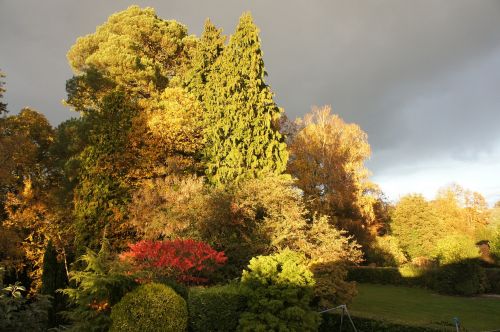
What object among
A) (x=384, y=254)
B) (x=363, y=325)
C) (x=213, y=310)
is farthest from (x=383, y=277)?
(x=213, y=310)

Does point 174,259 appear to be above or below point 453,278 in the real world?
above

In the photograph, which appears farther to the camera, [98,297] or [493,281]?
[493,281]

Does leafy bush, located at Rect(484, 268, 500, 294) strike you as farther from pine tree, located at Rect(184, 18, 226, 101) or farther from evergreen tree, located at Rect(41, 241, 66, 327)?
evergreen tree, located at Rect(41, 241, 66, 327)

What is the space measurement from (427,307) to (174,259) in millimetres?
13273

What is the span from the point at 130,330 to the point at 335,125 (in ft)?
89.9

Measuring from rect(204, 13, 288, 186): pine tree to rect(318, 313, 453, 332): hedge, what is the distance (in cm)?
929

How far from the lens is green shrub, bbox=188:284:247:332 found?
10164 mm

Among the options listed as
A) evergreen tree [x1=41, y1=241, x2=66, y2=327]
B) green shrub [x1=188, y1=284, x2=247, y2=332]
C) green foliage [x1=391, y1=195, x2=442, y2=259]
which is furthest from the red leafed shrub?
green foliage [x1=391, y1=195, x2=442, y2=259]

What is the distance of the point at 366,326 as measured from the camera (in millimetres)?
11258

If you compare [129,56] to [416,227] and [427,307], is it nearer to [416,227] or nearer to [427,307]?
[427,307]

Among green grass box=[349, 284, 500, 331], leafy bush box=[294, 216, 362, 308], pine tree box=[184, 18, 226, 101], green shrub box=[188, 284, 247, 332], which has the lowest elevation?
green grass box=[349, 284, 500, 331]

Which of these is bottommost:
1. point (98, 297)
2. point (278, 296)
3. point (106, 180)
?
point (98, 297)

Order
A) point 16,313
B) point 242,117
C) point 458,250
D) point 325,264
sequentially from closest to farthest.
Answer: point 16,313 → point 325,264 → point 242,117 → point 458,250

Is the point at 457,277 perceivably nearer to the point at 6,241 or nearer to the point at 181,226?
the point at 181,226
